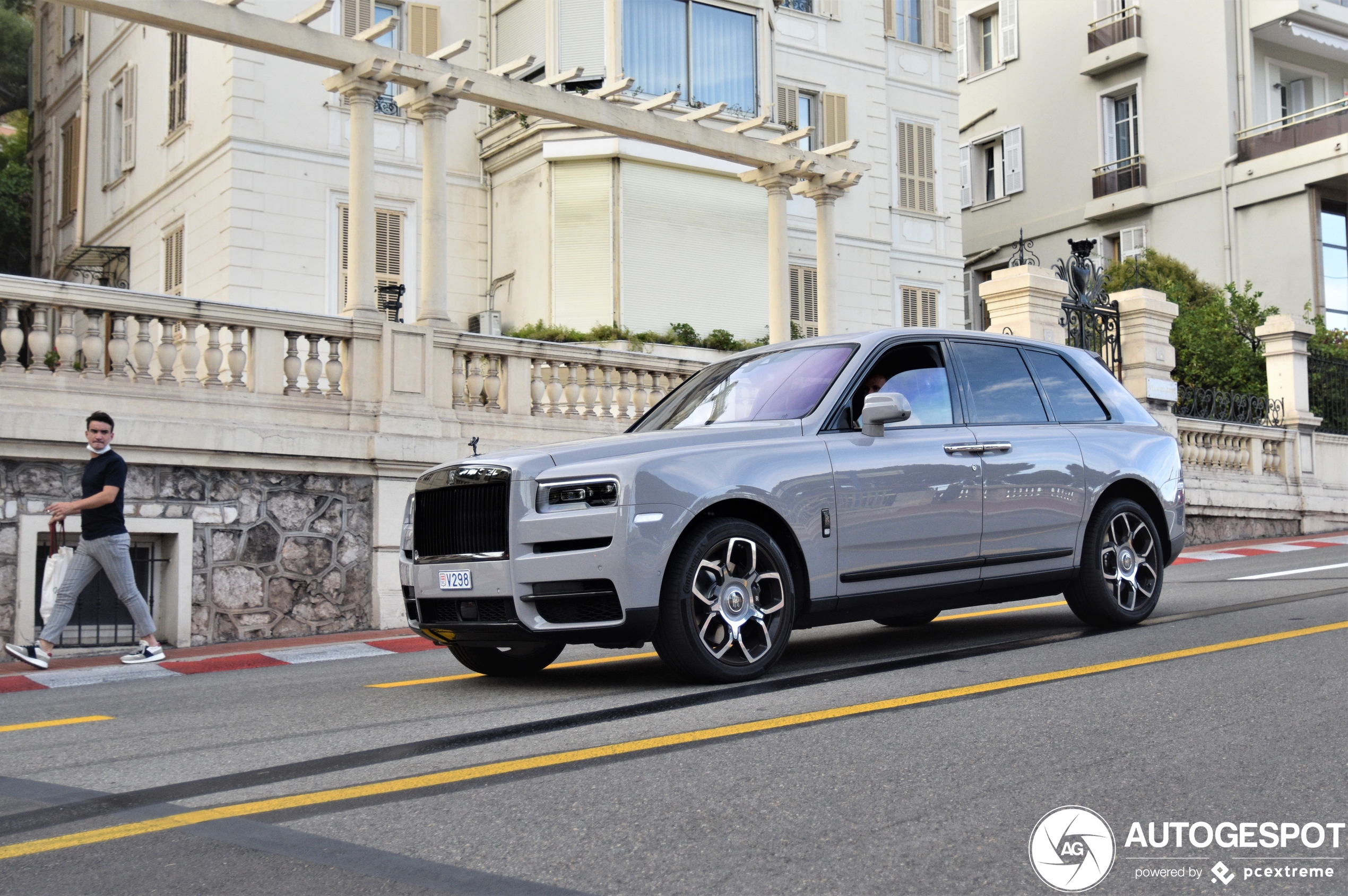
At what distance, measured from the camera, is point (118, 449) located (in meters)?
11.0

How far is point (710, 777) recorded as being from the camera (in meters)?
4.71

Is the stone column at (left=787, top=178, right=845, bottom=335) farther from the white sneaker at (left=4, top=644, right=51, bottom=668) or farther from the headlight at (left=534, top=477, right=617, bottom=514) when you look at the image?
the headlight at (left=534, top=477, right=617, bottom=514)

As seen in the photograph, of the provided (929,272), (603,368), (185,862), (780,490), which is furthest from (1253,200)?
(185,862)

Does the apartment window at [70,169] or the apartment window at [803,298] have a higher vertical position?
the apartment window at [70,169]

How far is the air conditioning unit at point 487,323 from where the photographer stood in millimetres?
22277

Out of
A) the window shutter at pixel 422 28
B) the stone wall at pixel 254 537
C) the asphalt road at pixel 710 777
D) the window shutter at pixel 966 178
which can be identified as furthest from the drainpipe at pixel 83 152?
the window shutter at pixel 966 178

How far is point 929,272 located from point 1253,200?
9.13 meters

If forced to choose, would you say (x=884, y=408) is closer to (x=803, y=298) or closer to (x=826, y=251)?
(x=826, y=251)

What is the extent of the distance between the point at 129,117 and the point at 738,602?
21.4 meters

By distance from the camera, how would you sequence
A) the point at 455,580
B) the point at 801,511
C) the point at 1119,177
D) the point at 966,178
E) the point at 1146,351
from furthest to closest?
1. the point at 966,178
2. the point at 1119,177
3. the point at 1146,351
4. the point at 801,511
5. the point at 455,580

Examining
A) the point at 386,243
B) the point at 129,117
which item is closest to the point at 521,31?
the point at 386,243

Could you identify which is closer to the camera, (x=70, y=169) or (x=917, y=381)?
(x=917, y=381)

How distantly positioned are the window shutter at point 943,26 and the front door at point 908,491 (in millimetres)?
23702

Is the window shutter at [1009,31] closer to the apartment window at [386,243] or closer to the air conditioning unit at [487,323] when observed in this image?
the air conditioning unit at [487,323]
